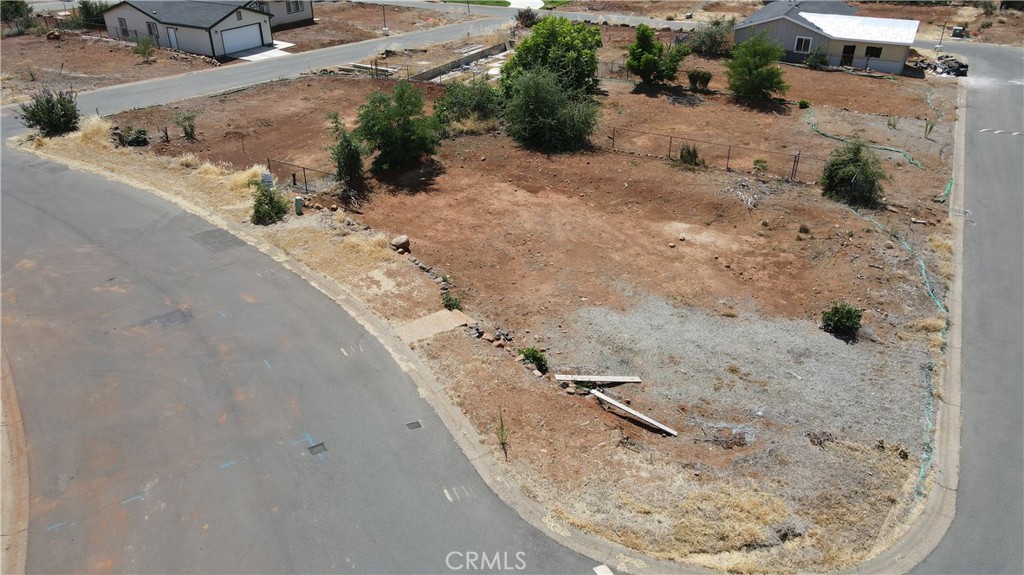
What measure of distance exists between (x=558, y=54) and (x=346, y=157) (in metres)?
16.1

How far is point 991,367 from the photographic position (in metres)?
19.1

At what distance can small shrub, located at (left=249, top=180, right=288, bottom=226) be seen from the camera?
2598 cm

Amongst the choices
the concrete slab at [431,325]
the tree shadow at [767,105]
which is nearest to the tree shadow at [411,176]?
the concrete slab at [431,325]

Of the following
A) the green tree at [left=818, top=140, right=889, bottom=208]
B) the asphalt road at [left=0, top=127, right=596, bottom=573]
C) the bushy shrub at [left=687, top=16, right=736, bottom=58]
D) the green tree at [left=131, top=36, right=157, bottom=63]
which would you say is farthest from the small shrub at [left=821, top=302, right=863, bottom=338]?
the green tree at [left=131, top=36, right=157, bottom=63]

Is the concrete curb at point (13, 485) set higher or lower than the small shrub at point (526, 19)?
lower

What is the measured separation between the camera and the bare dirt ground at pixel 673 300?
14.4 metres

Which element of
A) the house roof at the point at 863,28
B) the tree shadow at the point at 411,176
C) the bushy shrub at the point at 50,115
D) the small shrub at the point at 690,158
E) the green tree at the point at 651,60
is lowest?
the tree shadow at the point at 411,176

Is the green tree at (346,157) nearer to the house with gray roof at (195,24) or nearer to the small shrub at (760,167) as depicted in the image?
the small shrub at (760,167)

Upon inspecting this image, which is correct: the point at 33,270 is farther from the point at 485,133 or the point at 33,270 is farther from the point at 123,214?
the point at 485,133

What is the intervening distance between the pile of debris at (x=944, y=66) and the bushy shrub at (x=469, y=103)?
3418 centimetres

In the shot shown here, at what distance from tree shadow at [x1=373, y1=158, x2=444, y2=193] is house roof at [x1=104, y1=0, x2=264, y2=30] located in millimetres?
29498

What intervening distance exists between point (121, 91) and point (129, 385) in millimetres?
33196

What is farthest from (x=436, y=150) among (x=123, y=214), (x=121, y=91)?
(x=121, y=91)

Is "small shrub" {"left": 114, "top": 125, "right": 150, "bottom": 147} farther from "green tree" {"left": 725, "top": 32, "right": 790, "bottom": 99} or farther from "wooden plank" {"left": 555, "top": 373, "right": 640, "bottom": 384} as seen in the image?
"green tree" {"left": 725, "top": 32, "right": 790, "bottom": 99}
